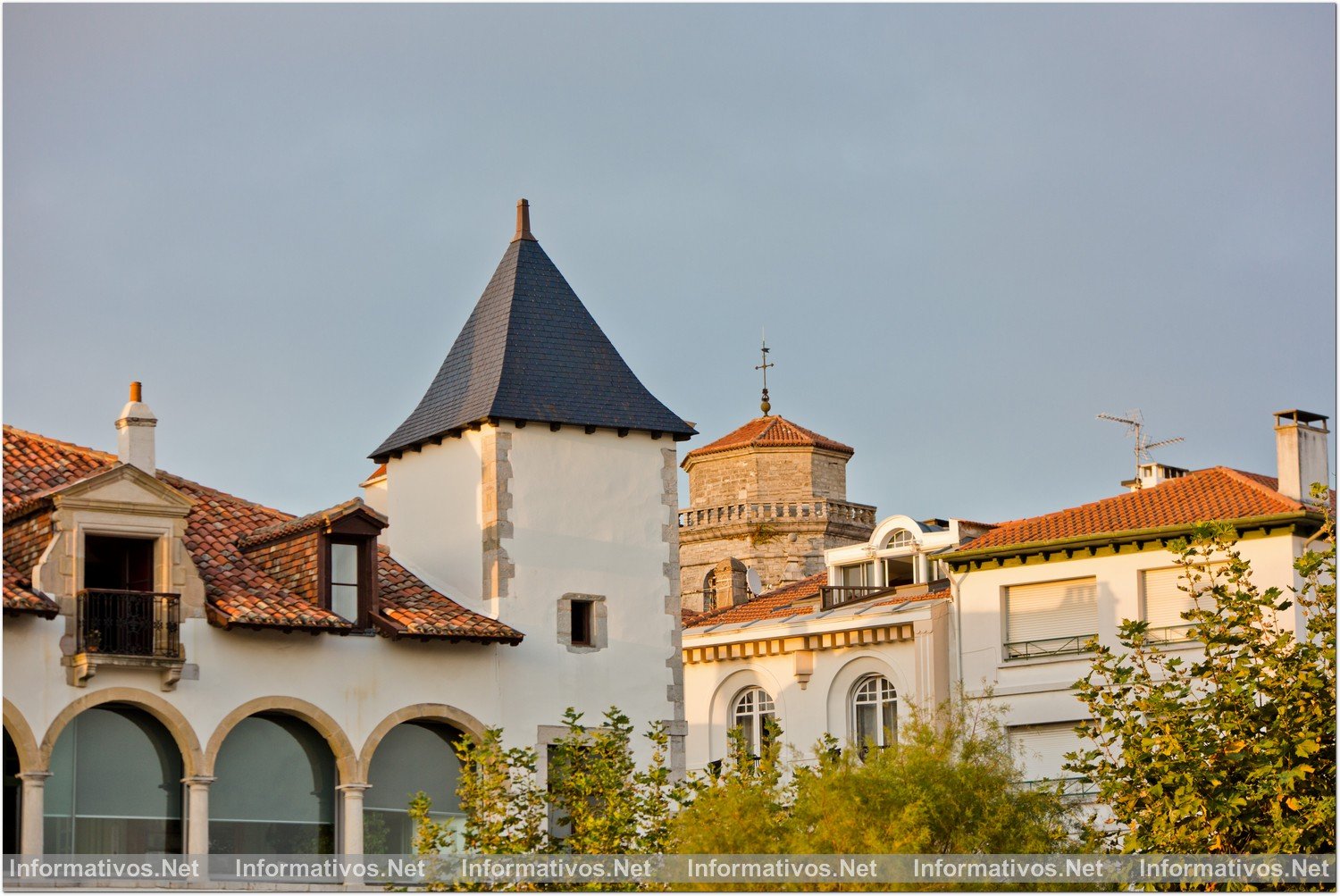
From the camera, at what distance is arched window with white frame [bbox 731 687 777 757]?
140 ft

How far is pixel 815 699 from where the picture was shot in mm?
42031

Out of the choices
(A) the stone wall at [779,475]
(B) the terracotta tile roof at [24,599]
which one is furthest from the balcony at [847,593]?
(A) the stone wall at [779,475]

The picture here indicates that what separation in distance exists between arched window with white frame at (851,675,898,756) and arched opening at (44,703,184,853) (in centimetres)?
1659

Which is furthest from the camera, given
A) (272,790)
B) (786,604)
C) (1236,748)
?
(786,604)

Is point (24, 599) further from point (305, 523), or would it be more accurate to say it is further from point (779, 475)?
point (779, 475)

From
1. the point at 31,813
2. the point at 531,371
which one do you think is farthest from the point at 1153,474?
the point at 31,813

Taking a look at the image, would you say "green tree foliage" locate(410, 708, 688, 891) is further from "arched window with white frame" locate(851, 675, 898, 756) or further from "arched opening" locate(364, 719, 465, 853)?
"arched window with white frame" locate(851, 675, 898, 756)

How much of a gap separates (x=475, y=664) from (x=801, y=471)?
126ft

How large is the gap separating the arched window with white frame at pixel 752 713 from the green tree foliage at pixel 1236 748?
20135 mm

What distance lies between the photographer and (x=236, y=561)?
94.5 ft

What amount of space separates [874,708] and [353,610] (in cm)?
1496

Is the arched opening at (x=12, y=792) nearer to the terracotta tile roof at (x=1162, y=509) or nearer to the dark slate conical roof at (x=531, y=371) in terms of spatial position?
the dark slate conical roof at (x=531, y=371)

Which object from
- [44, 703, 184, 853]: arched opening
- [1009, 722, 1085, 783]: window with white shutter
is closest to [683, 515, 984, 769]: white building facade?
[1009, 722, 1085, 783]: window with white shutter

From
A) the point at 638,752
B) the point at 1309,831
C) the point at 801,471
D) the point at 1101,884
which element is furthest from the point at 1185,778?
the point at 801,471
